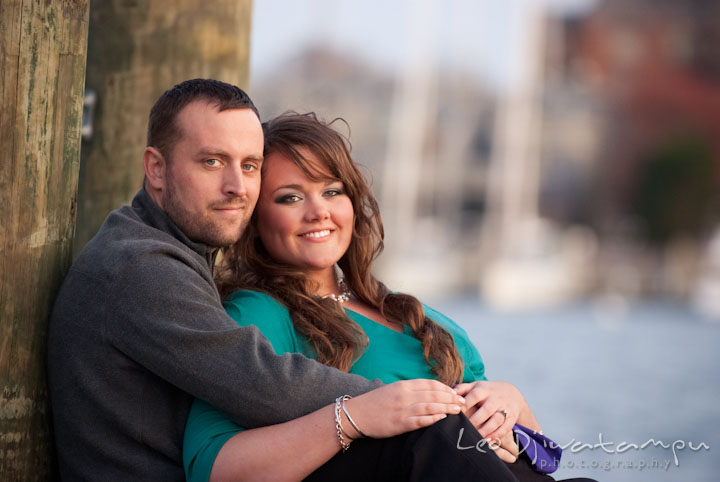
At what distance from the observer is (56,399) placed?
7.79 ft

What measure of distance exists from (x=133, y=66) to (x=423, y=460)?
1810 mm

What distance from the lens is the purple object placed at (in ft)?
8.95

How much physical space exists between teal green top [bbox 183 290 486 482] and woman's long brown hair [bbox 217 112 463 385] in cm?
3

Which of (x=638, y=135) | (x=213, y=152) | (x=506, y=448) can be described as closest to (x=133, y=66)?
(x=213, y=152)

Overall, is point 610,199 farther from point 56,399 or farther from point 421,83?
point 56,399

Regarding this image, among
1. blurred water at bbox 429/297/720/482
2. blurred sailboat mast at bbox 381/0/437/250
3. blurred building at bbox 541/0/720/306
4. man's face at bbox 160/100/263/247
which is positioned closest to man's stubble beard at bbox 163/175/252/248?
man's face at bbox 160/100/263/247

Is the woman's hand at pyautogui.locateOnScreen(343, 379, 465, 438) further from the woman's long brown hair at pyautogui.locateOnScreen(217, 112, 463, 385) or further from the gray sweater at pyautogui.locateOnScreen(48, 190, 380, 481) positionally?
the woman's long brown hair at pyautogui.locateOnScreen(217, 112, 463, 385)

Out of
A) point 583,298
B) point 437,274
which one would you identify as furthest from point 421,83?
point 583,298

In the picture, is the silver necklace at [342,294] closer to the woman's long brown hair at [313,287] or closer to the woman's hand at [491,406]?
the woman's long brown hair at [313,287]

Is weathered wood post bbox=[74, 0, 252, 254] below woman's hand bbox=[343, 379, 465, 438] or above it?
above

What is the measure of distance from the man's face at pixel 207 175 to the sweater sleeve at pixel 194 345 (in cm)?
26

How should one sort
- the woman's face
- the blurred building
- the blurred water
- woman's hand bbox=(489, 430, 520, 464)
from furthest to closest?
the blurred building
the blurred water
the woman's face
woman's hand bbox=(489, 430, 520, 464)

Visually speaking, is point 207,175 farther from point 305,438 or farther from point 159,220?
point 305,438

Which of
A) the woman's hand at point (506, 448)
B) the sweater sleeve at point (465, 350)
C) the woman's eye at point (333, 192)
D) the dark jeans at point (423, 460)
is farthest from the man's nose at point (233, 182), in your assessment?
the woman's hand at point (506, 448)
